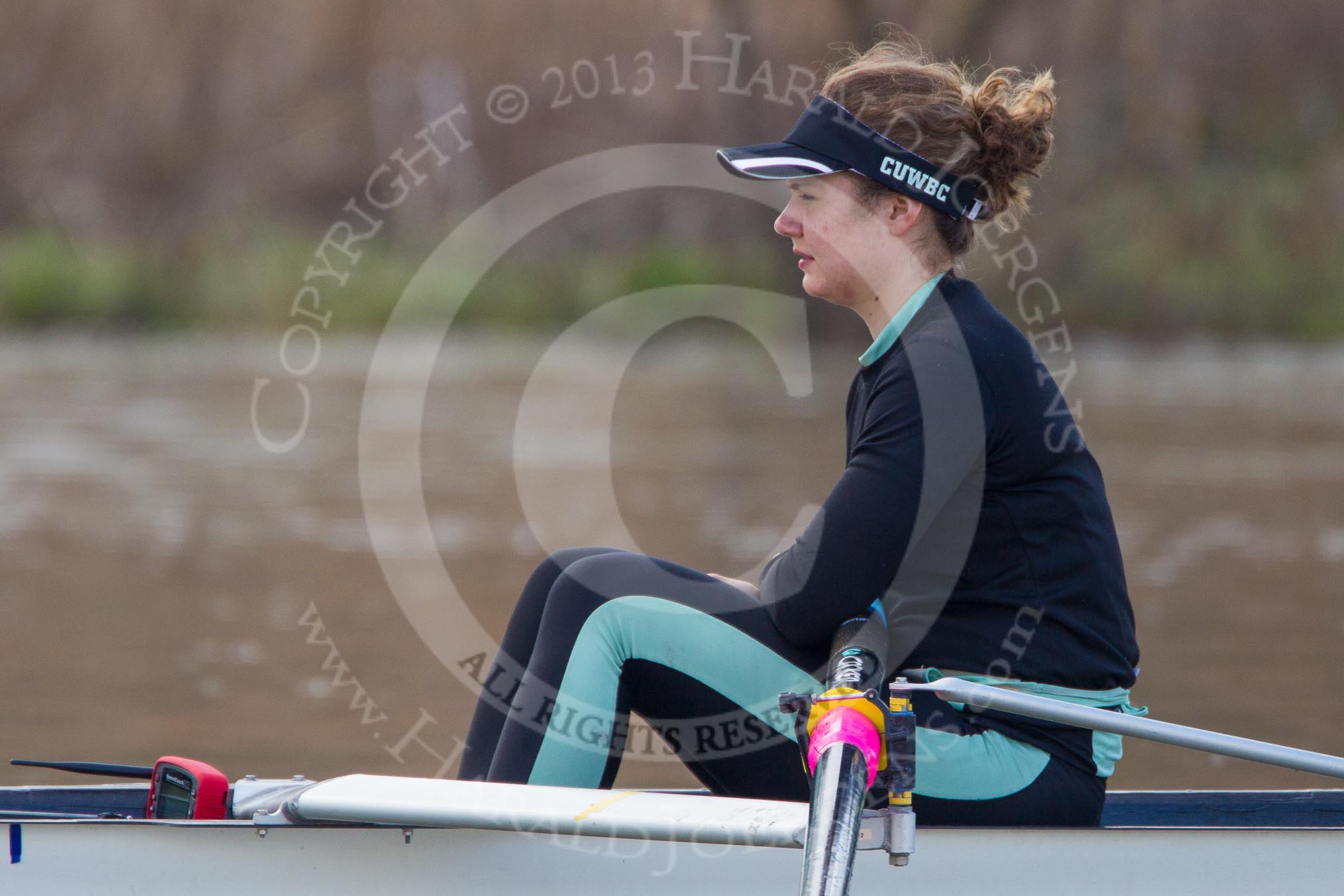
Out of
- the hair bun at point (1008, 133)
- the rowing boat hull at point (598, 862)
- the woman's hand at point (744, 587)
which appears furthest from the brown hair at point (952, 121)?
the rowing boat hull at point (598, 862)

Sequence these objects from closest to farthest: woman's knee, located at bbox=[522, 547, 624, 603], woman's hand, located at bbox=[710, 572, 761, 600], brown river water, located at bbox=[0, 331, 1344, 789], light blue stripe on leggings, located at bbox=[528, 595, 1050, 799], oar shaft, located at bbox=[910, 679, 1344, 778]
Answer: oar shaft, located at bbox=[910, 679, 1344, 778] → light blue stripe on leggings, located at bbox=[528, 595, 1050, 799] → woman's hand, located at bbox=[710, 572, 761, 600] → woman's knee, located at bbox=[522, 547, 624, 603] → brown river water, located at bbox=[0, 331, 1344, 789]

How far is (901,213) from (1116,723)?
723mm

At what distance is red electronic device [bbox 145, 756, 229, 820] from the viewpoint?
2.24m

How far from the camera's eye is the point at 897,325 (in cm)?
216

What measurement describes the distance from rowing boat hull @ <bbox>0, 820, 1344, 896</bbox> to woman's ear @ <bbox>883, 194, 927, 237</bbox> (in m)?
0.79

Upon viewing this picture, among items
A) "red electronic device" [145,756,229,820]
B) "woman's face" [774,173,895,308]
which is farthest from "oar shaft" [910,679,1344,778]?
"red electronic device" [145,756,229,820]

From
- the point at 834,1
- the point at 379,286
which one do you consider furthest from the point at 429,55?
the point at 834,1

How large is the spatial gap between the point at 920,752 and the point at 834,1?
14316 millimetres

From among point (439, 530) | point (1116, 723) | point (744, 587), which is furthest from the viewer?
point (439, 530)

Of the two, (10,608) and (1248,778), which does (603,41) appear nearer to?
(10,608)

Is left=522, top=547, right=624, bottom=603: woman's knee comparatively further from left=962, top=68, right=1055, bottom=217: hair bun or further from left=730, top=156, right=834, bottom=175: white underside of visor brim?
left=962, top=68, right=1055, bottom=217: hair bun

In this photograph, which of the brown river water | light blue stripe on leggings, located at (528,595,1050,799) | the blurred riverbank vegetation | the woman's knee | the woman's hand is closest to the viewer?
light blue stripe on leggings, located at (528,595,1050,799)

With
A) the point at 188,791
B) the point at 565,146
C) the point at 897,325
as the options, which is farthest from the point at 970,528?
the point at 565,146

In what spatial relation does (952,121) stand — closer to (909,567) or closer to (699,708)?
(909,567)
